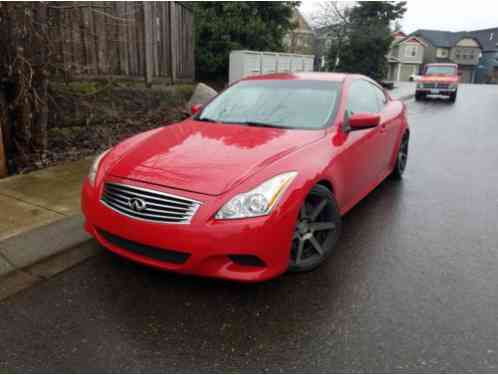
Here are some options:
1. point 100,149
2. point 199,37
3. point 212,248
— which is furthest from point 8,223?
point 199,37

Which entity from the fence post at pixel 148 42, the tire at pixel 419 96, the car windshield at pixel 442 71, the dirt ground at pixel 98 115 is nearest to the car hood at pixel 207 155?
the dirt ground at pixel 98 115

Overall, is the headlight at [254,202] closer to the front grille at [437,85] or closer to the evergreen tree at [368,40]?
the front grille at [437,85]

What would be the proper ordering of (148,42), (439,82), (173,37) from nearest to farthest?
1. (148,42)
2. (173,37)
3. (439,82)

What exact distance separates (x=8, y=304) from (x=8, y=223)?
1.26 m

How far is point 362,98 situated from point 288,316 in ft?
9.22

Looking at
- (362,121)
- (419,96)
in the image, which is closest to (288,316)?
(362,121)

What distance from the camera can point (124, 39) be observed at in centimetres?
777

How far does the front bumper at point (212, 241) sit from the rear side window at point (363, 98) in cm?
188

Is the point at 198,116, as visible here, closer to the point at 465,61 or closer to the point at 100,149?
the point at 100,149

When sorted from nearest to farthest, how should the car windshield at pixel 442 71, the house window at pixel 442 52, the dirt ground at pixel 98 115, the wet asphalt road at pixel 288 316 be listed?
the wet asphalt road at pixel 288 316 < the dirt ground at pixel 98 115 < the car windshield at pixel 442 71 < the house window at pixel 442 52

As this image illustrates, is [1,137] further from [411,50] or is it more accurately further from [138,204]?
[411,50]

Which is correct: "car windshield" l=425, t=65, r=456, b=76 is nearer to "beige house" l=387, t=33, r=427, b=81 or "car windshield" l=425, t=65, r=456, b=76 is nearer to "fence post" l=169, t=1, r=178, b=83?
"fence post" l=169, t=1, r=178, b=83

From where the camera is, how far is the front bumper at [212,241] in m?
2.51

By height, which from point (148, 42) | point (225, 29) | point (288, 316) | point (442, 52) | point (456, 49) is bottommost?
point (288, 316)
